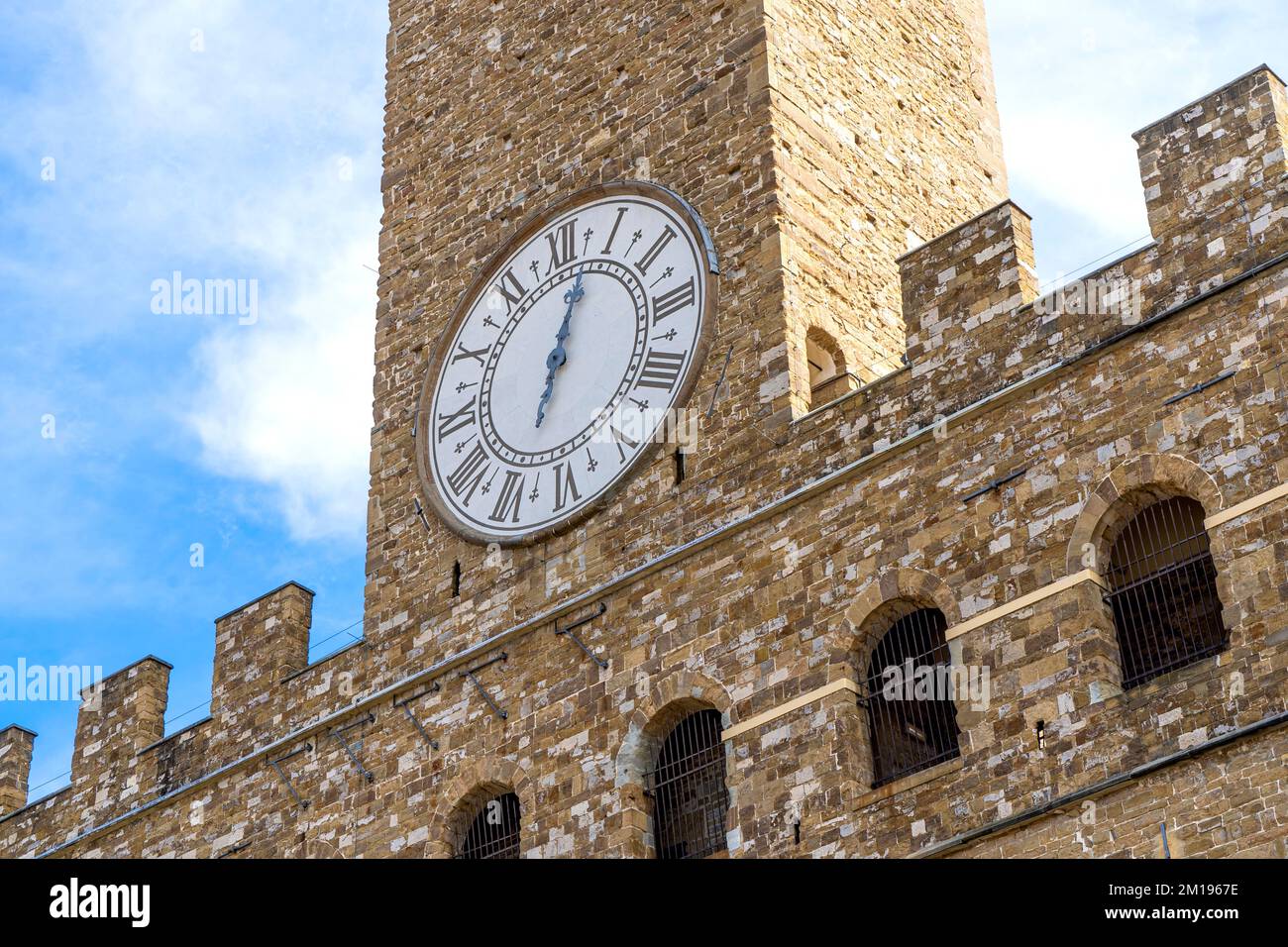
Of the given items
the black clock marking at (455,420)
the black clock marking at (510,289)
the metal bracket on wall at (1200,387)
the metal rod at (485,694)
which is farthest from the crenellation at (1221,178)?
the black clock marking at (455,420)

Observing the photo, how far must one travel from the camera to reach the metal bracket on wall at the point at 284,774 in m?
22.0

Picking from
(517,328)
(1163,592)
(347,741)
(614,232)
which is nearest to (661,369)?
(614,232)

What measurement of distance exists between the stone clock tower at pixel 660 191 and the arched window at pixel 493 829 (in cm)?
158

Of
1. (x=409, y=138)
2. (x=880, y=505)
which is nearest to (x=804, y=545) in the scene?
(x=880, y=505)

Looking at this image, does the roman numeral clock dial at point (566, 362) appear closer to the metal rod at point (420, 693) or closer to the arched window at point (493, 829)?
the metal rod at point (420, 693)

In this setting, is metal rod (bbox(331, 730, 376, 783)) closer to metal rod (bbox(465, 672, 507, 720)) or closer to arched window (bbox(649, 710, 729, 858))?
metal rod (bbox(465, 672, 507, 720))

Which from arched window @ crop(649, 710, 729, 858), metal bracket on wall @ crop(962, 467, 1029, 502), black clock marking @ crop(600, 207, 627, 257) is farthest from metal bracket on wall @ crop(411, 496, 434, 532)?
metal bracket on wall @ crop(962, 467, 1029, 502)

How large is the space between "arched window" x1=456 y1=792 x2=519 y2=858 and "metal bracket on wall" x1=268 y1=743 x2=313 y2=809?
1.96m

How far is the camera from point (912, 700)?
1866 centimetres

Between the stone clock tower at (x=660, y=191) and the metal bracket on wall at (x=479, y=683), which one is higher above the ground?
the stone clock tower at (x=660, y=191)

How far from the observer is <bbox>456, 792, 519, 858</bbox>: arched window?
67.5 feet

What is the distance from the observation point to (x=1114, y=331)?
18531mm

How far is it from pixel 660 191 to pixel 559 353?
1.71 meters

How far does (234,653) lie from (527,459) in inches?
149
